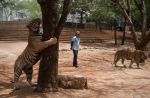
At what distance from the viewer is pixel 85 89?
12133 millimetres

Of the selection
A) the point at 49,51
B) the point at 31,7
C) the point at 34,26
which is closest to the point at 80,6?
the point at 34,26

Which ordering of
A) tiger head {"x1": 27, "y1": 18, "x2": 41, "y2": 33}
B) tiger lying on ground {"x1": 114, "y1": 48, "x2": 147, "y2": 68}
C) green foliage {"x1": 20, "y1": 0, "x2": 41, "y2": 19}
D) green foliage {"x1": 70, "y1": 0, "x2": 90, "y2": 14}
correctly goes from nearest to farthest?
tiger head {"x1": 27, "y1": 18, "x2": 41, "y2": 33} → tiger lying on ground {"x1": 114, "y1": 48, "x2": 147, "y2": 68} → green foliage {"x1": 70, "y1": 0, "x2": 90, "y2": 14} → green foliage {"x1": 20, "y1": 0, "x2": 41, "y2": 19}

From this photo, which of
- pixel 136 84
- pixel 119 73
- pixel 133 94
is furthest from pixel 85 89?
pixel 119 73

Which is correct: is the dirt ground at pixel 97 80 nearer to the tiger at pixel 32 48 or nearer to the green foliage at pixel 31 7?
the tiger at pixel 32 48

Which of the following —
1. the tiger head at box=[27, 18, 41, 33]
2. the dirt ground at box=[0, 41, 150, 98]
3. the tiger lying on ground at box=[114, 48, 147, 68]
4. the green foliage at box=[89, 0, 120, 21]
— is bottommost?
the dirt ground at box=[0, 41, 150, 98]

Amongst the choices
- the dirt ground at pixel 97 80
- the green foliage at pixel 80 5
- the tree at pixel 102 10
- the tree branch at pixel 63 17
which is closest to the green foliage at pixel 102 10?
the tree at pixel 102 10

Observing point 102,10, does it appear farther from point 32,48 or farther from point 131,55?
point 32,48

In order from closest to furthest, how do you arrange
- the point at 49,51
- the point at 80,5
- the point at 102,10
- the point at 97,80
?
the point at 49,51
the point at 97,80
the point at 102,10
the point at 80,5

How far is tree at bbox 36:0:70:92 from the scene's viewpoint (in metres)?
11.3

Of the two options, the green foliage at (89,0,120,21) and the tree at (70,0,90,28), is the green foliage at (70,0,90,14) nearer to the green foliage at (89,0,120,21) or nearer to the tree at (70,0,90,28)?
the tree at (70,0,90,28)

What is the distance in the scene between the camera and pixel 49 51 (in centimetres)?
1141

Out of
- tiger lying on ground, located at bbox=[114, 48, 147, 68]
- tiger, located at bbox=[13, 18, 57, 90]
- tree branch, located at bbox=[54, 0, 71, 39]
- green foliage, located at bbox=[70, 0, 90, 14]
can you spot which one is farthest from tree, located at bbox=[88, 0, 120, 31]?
tree branch, located at bbox=[54, 0, 71, 39]

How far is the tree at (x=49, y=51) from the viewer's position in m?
11.3

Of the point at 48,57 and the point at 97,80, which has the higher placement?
the point at 48,57
